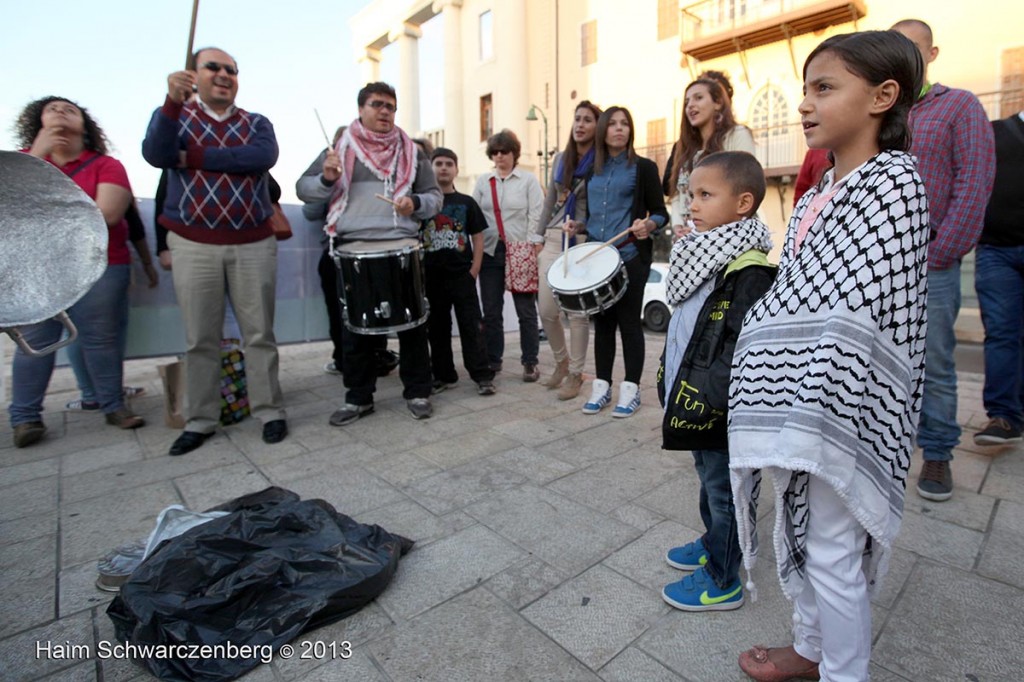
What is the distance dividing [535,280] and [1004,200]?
311 centimetres

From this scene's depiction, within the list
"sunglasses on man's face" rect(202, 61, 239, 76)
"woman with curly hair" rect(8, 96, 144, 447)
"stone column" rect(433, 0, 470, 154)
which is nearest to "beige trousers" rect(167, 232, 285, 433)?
"woman with curly hair" rect(8, 96, 144, 447)

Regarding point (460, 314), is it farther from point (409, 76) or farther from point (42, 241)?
point (409, 76)

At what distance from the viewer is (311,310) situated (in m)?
6.21

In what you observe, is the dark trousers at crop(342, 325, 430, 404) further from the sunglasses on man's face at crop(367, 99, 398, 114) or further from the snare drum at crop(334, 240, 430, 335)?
the sunglasses on man's face at crop(367, 99, 398, 114)

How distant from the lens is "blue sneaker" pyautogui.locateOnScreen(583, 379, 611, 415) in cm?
397

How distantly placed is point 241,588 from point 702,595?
1376mm

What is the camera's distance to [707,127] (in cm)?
300

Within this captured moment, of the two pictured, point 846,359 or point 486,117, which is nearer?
point 846,359

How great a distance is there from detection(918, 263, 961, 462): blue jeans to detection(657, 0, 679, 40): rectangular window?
1761 centimetres

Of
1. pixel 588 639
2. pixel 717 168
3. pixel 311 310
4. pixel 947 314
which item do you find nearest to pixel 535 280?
pixel 311 310

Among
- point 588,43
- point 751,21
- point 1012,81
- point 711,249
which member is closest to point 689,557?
point 711,249

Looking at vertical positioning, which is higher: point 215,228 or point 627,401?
point 215,228

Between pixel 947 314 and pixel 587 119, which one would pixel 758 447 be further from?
pixel 587 119

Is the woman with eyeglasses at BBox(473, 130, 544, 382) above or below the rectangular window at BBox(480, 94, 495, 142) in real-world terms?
below
